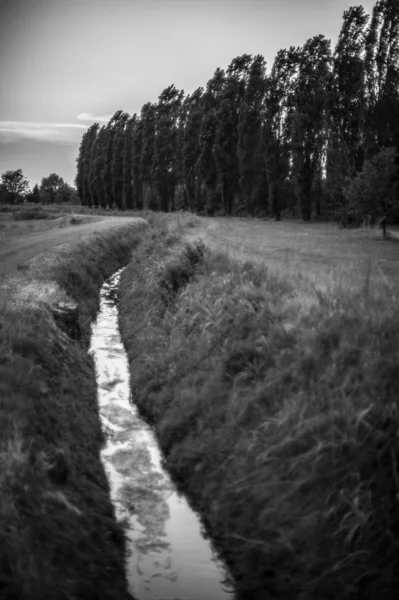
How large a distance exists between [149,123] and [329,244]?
55.9 m

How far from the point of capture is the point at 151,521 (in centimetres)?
748

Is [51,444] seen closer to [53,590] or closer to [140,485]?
[140,485]

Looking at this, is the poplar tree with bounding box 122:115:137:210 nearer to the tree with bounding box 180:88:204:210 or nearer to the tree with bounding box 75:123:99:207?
the tree with bounding box 75:123:99:207

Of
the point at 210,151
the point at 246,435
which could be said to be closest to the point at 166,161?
the point at 210,151

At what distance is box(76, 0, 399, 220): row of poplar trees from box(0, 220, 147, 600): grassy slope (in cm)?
2377

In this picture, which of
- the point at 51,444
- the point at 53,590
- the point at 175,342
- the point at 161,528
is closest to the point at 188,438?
the point at 161,528

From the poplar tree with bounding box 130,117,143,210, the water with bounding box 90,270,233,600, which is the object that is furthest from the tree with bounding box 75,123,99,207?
the water with bounding box 90,270,233,600

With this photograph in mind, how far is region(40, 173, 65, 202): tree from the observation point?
14123cm

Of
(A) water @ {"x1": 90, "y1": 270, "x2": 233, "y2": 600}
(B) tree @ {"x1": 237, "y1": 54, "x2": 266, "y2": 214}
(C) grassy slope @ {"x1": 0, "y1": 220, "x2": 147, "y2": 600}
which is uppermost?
(B) tree @ {"x1": 237, "y1": 54, "x2": 266, "y2": 214}

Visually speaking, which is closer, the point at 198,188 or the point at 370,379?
the point at 370,379

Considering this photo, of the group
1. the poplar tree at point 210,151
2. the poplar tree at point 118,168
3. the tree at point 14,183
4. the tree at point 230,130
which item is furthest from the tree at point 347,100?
the tree at point 14,183

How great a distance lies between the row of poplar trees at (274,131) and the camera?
32.5 m

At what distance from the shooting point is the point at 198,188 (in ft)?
183

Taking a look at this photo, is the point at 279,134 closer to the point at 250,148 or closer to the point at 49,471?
the point at 250,148
